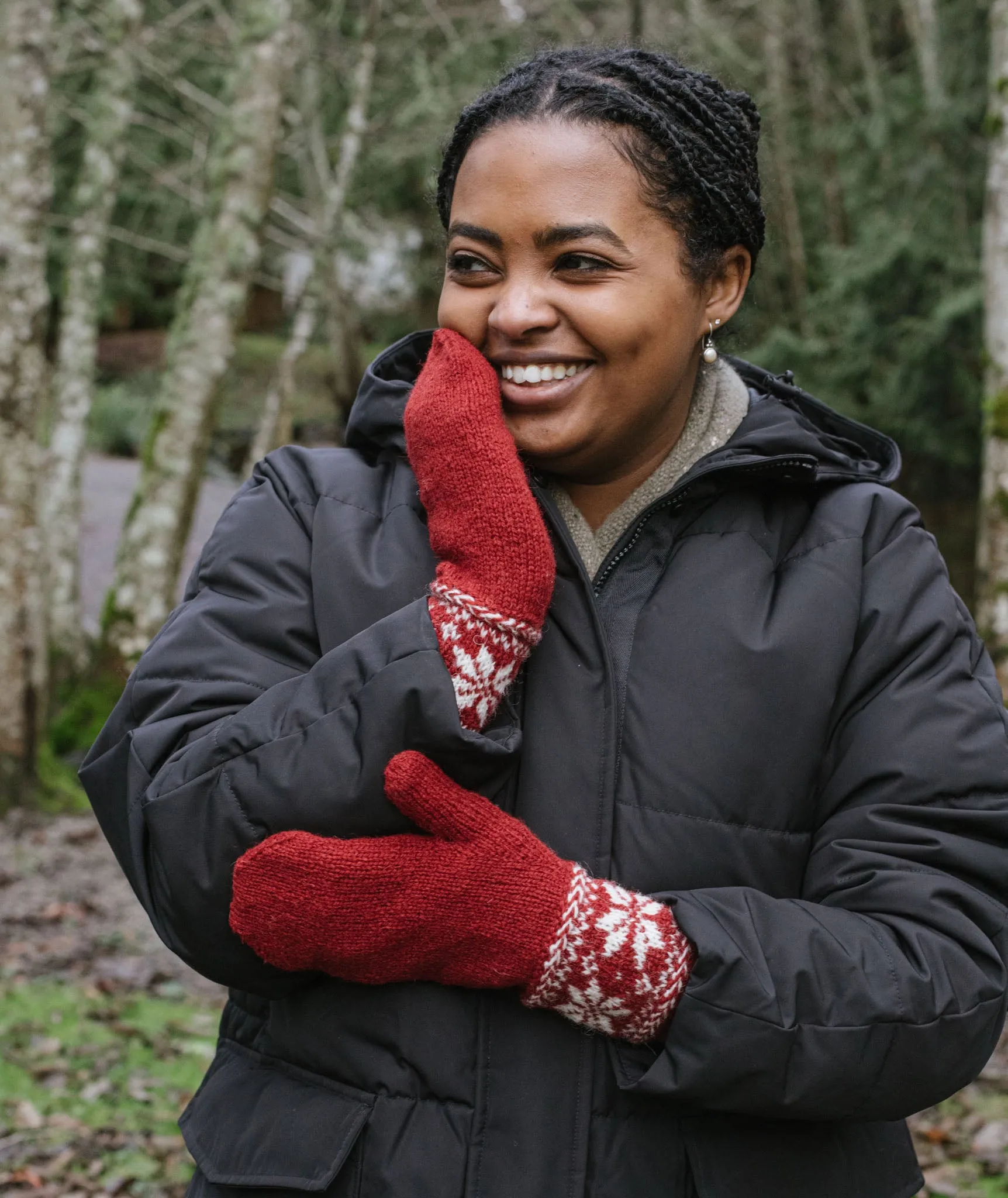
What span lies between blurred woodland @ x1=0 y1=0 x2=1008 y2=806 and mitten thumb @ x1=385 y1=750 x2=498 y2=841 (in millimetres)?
1220

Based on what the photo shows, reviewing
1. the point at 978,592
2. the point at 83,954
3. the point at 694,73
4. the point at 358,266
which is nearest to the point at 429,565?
the point at 694,73

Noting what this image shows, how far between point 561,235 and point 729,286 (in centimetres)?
45

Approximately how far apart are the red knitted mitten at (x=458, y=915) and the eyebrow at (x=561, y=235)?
0.85m

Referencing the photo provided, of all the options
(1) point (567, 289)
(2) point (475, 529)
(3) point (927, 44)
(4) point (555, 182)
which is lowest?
(2) point (475, 529)

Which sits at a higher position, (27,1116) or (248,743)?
(248,743)

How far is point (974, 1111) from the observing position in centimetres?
430

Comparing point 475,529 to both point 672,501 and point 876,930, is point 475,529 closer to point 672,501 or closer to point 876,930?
point 672,501

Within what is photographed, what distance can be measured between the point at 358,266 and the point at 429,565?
18441mm

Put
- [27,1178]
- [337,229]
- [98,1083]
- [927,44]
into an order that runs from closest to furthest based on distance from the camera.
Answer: [27,1178], [98,1083], [927,44], [337,229]

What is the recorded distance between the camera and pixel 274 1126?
177 centimetres

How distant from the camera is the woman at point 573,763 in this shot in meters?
1.69

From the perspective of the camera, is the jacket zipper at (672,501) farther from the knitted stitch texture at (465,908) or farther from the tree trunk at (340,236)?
the tree trunk at (340,236)

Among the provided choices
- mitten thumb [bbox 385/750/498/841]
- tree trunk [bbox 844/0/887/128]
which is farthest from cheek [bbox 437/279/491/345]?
tree trunk [bbox 844/0/887/128]

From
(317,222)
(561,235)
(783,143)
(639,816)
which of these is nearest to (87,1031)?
(639,816)
